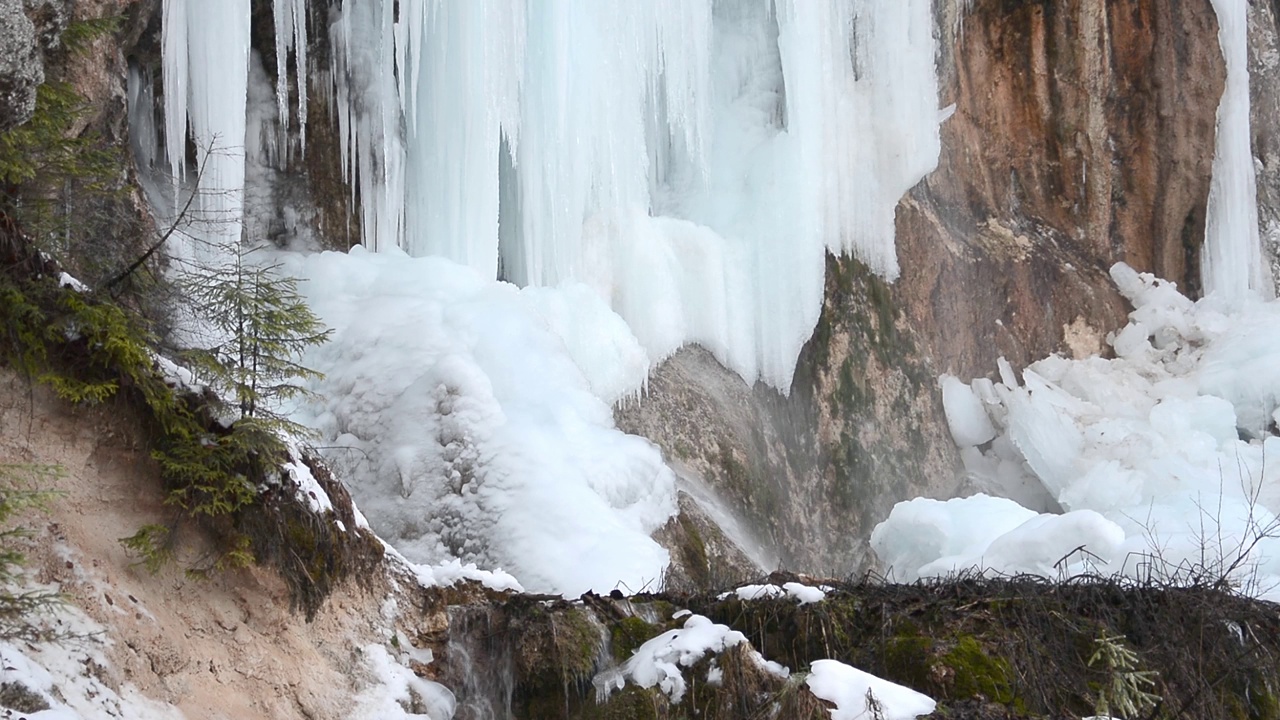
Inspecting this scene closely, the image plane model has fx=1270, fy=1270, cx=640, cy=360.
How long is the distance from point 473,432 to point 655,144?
6.24 metres

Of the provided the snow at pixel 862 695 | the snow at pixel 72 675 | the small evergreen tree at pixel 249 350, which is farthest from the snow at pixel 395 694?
the snow at pixel 862 695

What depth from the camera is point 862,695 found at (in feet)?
19.7

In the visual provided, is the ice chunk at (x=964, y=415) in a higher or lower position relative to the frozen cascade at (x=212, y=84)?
lower

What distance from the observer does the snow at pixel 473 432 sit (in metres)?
10.0

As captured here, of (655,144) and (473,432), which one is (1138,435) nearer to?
(655,144)

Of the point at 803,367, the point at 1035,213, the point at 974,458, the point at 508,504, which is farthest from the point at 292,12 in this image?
the point at 1035,213

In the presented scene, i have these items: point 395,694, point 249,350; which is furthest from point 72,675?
point 395,694

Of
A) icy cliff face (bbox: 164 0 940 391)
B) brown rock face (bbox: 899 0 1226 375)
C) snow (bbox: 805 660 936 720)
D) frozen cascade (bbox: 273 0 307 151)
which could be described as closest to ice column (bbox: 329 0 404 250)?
icy cliff face (bbox: 164 0 940 391)

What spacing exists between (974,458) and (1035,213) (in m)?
4.39

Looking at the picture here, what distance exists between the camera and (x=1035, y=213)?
20.2 metres

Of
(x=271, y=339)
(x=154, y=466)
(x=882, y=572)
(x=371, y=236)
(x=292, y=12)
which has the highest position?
(x=292, y=12)

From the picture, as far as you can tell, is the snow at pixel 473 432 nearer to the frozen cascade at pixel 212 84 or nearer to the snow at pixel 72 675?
the frozen cascade at pixel 212 84

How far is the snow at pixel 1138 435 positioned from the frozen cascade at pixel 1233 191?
48 cm

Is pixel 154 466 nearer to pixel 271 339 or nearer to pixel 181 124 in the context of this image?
pixel 271 339
